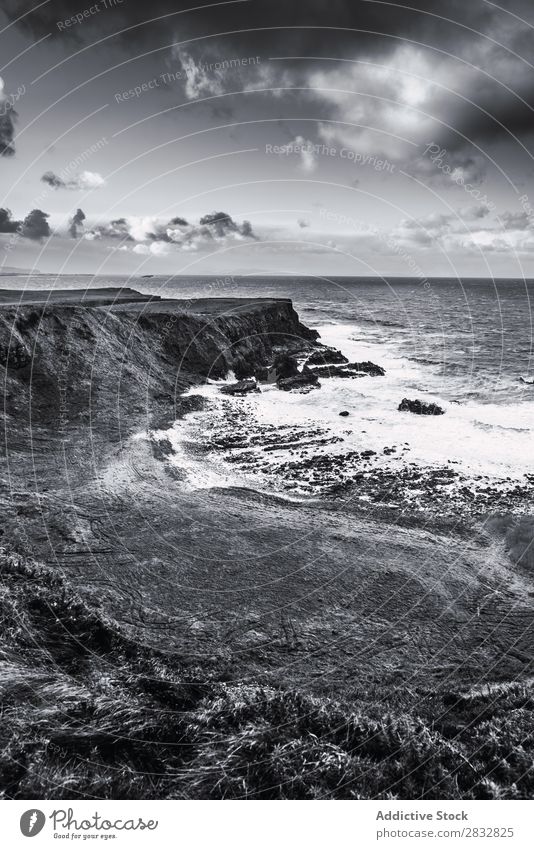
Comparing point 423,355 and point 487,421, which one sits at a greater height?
point 423,355

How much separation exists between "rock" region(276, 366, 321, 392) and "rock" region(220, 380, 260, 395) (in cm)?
228

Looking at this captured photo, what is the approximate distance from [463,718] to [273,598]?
226 inches

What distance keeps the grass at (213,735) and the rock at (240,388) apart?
2708 cm

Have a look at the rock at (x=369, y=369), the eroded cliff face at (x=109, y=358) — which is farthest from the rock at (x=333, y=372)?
the eroded cliff face at (x=109, y=358)

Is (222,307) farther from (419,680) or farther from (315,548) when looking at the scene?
(419,680)

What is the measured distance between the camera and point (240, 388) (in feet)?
123

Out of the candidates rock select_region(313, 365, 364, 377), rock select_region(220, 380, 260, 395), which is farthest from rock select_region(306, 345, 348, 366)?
rock select_region(220, 380, 260, 395)

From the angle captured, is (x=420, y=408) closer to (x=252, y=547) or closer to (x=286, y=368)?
(x=286, y=368)

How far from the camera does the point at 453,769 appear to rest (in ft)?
27.4

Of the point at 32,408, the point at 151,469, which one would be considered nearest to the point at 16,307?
the point at 32,408

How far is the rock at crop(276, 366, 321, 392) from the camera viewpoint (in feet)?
127

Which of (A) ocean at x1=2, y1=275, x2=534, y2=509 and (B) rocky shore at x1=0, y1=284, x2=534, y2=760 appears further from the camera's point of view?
(A) ocean at x1=2, y1=275, x2=534, y2=509

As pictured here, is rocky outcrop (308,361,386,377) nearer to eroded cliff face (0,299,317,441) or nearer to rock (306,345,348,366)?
rock (306,345,348,366)

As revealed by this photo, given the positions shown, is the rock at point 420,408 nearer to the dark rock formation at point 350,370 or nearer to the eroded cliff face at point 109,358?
the dark rock formation at point 350,370
